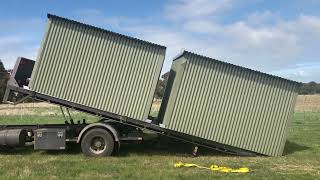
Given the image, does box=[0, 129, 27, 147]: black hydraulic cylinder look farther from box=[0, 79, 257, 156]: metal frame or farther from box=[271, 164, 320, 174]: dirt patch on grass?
box=[271, 164, 320, 174]: dirt patch on grass

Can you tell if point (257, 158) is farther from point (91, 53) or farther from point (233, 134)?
point (91, 53)

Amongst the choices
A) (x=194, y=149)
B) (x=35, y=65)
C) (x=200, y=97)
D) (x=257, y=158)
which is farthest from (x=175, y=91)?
(x=35, y=65)

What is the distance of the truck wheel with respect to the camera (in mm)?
15797

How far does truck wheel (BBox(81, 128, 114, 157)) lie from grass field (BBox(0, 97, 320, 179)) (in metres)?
0.35

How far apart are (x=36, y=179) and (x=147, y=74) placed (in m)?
5.81

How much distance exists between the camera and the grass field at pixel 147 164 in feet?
40.8

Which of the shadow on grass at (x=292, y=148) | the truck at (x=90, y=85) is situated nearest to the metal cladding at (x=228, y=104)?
the truck at (x=90, y=85)

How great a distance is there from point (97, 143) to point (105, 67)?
2.43 meters

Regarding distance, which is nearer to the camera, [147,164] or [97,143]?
[147,164]

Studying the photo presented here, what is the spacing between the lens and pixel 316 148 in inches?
760

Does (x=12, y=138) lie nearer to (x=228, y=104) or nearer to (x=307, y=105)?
(x=228, y=104)

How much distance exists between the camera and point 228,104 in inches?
681

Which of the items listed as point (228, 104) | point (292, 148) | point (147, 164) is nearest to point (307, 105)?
point (292, 148)

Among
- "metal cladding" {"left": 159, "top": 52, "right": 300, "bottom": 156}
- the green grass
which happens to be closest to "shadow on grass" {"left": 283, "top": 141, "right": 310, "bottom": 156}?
the green grass
